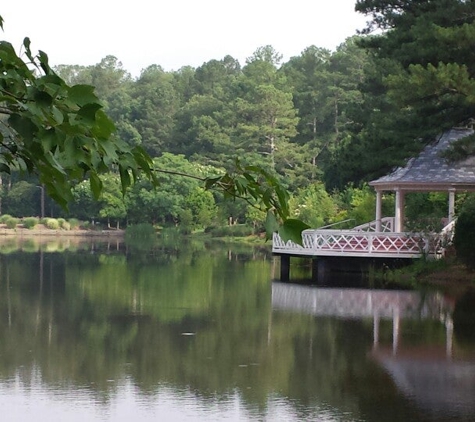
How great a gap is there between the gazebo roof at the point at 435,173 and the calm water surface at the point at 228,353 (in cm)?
417

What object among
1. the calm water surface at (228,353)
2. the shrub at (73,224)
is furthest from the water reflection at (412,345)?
the shrub at (73,224)

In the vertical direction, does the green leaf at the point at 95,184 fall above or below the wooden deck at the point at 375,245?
above

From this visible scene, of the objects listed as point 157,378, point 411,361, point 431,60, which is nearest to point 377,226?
point 431,60

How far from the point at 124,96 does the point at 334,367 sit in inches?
3086

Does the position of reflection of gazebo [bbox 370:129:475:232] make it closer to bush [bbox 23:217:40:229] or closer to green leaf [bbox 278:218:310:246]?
green leaf [bbox 278:218:310:246]

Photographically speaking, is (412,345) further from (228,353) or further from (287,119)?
(287,119)

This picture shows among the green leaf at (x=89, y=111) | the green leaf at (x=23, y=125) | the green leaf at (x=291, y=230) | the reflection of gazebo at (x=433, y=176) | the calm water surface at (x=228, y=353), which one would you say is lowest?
the calm water surface at (x=228, y=353)

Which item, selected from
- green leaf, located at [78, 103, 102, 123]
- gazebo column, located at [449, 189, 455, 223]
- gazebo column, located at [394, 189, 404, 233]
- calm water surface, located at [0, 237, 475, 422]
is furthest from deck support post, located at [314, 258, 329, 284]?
green leaf, located at [78, 103, 102, 123]

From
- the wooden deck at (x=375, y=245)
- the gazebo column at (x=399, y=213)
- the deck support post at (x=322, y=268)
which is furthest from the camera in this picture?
the gazebo column at (x=399, y=213)

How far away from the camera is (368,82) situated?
1308 inches

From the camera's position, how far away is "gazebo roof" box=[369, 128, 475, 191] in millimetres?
27266

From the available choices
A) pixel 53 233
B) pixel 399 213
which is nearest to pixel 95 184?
pixel 399 213

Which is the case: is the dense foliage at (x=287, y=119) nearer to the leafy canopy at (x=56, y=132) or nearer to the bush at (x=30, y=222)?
the leafy canopy at (x=56, y=132)

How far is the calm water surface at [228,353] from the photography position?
35.1 feet
